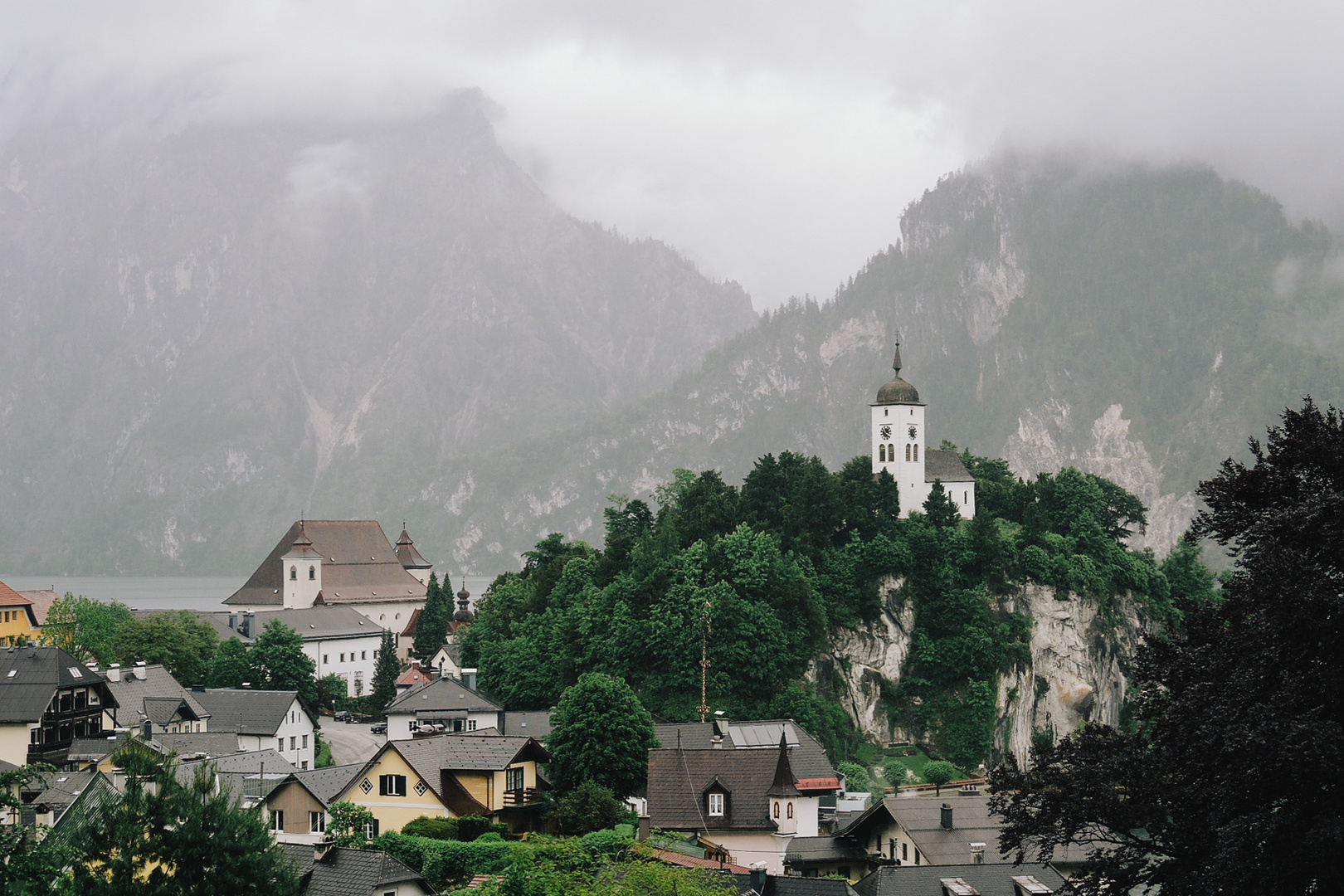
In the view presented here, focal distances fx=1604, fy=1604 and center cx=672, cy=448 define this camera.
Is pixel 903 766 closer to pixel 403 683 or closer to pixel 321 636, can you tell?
pixel 403 683

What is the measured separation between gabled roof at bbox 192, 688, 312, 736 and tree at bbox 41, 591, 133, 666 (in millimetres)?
15251

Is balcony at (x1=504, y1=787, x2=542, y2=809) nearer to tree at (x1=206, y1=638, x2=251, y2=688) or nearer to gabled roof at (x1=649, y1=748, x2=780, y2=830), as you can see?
gabled roof at (x1=649, y1=748, x2=780, y2=830)

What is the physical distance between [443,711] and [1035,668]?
4524 cm

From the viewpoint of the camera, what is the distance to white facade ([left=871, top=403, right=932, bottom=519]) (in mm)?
112000

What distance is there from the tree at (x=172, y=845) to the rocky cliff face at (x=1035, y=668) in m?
72.5

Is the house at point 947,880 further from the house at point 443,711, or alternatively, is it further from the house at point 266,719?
the house at point 266,719

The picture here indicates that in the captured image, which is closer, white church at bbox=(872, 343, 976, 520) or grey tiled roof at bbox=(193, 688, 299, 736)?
grey tiled roof at bbox=(193, 688, 299, 736)

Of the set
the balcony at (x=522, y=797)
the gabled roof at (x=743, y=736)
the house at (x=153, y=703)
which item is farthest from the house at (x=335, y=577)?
the balcony at (x=522, y=797)

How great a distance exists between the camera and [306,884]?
131ft

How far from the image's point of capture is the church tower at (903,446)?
4409 inches

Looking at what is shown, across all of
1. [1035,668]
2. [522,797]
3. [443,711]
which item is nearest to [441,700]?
[443,711]

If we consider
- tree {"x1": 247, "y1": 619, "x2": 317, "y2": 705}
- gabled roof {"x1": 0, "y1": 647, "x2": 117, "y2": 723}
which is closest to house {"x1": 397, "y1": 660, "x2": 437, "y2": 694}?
tree {"x1": 247, "y1": 619, "x2": 317, "y2": 705}

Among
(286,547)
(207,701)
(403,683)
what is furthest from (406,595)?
(207,701)

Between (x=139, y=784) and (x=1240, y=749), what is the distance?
70.1 feet
